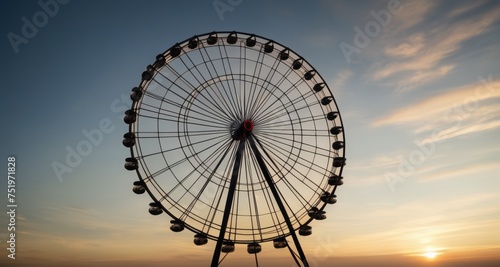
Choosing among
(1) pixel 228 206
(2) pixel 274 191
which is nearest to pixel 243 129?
(2) pixel 274 191

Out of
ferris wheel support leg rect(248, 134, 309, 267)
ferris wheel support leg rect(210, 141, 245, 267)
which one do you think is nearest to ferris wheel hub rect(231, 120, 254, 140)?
ferris wheel support leg rect(248, 134, 309, 267)

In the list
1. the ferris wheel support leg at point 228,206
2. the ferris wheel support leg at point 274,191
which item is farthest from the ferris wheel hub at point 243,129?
the ferris wheel support leg at point 228,206

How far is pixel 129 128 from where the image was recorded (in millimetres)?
19484

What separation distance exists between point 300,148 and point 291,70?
17.2 feet

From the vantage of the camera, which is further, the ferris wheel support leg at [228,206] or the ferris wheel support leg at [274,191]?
the ferris wheel support leg at [274,191]

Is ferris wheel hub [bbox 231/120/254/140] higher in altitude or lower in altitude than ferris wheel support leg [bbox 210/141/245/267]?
higher

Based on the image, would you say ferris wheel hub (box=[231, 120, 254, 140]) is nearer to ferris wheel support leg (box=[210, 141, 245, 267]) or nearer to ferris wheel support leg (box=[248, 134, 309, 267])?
ferris wheel support leg (box=[248, 134, 309, 267])

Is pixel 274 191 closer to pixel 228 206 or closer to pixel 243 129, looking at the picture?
pixel 228 206

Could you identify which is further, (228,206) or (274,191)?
(274,191)

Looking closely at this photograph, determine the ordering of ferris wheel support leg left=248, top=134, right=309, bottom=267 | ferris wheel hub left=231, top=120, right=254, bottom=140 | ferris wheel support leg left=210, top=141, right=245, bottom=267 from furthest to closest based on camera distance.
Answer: ferris wheel hub left=231, top=120, right=254, bottom=140 → ferris wheel support leg left=248, top=134, right=309, bottom=267 → ferris wheel support leg left=210, top=141, right=245, bottom=267

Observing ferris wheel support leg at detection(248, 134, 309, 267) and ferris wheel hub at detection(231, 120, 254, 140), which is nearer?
ferris wheel support leg at detection(248, 134, 309, 267)

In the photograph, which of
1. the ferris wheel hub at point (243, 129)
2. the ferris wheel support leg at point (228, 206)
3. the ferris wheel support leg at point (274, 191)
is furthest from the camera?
the ferris wheel hub at point (243, 129)

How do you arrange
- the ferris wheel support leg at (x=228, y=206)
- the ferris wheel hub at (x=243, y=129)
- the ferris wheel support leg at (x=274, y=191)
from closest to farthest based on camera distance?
the ferris wheel support leg at (x=228, y=206), the ferris wheel support leg at (x=274, y=191), the ferris wheel hub at (x=243, y=129)

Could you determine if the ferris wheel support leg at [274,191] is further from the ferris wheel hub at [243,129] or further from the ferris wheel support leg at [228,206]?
the ferris wheel support leg at [228,206]
